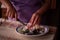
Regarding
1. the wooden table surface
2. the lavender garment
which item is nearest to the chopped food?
the wooden table surface

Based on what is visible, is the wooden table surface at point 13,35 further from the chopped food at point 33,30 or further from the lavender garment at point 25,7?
the lavender garment at point 25,7

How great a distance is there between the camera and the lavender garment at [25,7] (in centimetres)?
103

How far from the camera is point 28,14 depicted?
1062 millimetres

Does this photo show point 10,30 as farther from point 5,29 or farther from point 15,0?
point 15,0

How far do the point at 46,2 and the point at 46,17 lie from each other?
203 millimetres

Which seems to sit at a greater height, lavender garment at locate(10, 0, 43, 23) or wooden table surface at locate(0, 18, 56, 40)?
lavender garment at locate(10, 0, 43, 23)

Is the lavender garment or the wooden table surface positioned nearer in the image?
the wooden table surface

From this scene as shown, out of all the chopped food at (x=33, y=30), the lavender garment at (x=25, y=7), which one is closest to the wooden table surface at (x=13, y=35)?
the chopped food at (x=33, y=30)

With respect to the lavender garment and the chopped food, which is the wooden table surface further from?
the lavender garment

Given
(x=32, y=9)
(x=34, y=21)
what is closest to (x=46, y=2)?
(x=32, y=9)

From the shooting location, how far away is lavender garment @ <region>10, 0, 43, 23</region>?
3.38ft

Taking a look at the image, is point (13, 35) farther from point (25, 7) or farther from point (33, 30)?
point (25, 7)

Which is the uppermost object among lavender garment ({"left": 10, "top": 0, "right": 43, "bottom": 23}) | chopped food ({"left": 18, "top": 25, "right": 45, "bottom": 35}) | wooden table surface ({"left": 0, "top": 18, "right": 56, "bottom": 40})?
lavender garment ({"left": 10, "top": 0, "right": 43, "bottom": 23})

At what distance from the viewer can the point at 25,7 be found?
1047 mm
